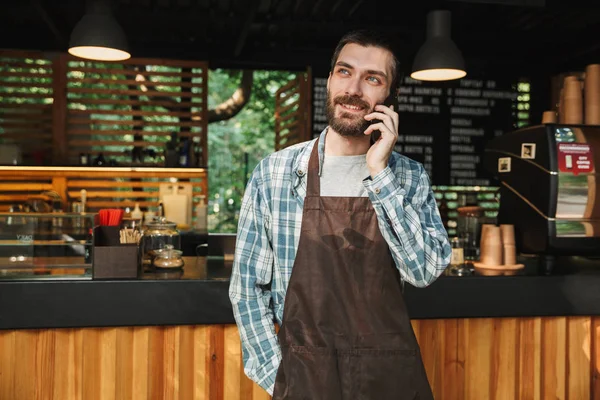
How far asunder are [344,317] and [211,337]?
1.10 metres

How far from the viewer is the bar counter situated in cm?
250

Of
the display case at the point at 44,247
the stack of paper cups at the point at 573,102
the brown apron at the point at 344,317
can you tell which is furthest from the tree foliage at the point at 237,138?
the brown apron at the point at 344,317

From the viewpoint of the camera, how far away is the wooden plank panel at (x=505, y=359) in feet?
9.32

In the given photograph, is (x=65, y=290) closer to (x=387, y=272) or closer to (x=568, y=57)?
(x=387, y=272)

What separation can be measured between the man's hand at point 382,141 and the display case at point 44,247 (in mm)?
1482

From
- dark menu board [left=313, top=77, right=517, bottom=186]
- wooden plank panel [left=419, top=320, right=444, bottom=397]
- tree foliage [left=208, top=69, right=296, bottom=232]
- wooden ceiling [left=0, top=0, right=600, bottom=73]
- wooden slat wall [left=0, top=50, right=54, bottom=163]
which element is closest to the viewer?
wooden plank panel [left=419, top=320, right=444, bottom=397]

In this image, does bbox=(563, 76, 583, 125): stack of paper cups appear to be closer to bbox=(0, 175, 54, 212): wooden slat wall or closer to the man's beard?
the man's beard

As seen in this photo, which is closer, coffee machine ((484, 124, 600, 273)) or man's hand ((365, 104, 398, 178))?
man's hand ((365, 104, 398, 178))

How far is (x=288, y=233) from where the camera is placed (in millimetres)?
1709

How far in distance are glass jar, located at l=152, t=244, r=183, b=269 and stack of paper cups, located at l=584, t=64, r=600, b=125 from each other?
6.83ft

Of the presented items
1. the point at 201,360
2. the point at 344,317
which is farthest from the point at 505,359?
the point at 344,317

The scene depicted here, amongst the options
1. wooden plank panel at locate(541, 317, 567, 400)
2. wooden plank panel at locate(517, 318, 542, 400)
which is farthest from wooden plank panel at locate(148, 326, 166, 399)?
wooden plank panel at locate(541, 317, 567, 400)

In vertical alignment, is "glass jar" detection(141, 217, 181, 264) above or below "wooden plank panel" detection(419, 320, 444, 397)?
above

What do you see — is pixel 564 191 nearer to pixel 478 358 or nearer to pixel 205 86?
pixel 478 358
